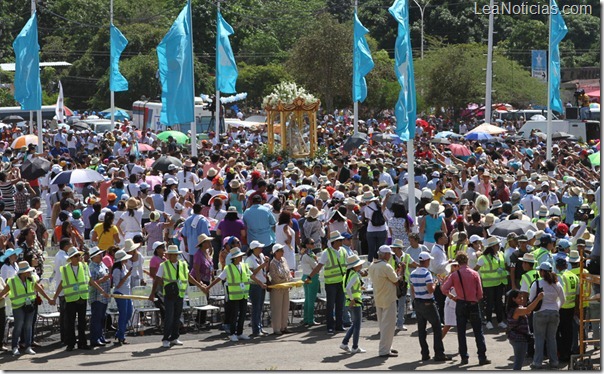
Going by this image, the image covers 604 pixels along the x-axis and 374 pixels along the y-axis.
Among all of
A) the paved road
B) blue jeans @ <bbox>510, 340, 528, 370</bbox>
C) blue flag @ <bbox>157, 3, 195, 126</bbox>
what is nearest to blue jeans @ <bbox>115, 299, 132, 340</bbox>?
the paved road

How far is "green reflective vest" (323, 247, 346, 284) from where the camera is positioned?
16.3 meters

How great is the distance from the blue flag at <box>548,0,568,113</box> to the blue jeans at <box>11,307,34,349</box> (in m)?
17.9

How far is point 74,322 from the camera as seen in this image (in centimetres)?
1566

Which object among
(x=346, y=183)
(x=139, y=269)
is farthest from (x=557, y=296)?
(x=346, y=183)

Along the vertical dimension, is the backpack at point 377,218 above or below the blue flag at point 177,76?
below

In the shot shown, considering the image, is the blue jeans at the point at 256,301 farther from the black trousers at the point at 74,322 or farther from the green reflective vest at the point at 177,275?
the black trousers at the point at 74,322

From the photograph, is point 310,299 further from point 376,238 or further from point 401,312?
point 376,238

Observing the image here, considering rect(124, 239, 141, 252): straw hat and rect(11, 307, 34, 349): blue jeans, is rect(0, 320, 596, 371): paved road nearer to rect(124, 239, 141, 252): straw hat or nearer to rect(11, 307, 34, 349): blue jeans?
rect(11, 307, 34, 349): blue jeans

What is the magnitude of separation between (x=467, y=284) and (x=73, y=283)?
16.1 feet

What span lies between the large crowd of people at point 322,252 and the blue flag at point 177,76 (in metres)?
1.09

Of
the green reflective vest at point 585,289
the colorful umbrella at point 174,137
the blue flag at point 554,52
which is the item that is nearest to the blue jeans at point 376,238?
the green reflective vest at point 585,289

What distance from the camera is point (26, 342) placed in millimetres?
15383

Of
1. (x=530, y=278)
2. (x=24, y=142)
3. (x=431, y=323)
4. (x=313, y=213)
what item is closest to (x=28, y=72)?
(x=24, y=142)

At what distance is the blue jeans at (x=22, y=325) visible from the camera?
50.0ft
